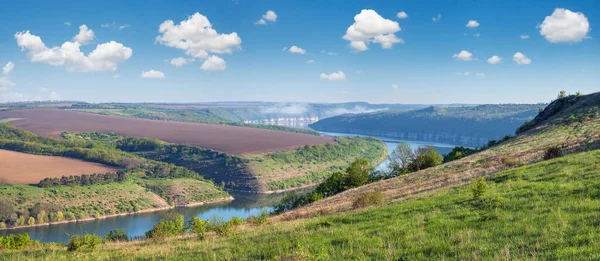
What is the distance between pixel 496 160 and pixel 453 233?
2974 cm

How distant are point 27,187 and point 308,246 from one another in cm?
18105

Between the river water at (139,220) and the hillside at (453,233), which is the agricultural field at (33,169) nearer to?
the river water at (139,220)

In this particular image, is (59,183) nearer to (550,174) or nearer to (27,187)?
(27,187)

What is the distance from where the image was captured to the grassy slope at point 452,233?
1068cm

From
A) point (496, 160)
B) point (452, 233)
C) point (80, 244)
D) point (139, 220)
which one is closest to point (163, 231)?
point (80, 244)

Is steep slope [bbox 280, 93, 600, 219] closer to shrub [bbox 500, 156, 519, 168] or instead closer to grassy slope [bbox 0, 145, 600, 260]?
shrub [bbox 500, 156, 519, 168]

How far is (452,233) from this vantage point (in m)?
12.8

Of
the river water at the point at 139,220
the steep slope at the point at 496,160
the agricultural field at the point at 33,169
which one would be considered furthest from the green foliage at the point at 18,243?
the agricultural field at the point at 33,169

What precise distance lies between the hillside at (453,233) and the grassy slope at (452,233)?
0.03 m

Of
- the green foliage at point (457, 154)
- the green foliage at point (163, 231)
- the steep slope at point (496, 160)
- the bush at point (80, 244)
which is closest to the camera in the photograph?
the bush at point (80, 244)

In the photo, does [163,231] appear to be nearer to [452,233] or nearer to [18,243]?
[18,243]

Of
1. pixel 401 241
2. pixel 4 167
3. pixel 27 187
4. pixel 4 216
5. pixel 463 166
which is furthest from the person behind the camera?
pixel 4 167

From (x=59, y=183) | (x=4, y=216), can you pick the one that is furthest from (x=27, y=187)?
(x=4, y=216)

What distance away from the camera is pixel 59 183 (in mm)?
164000
